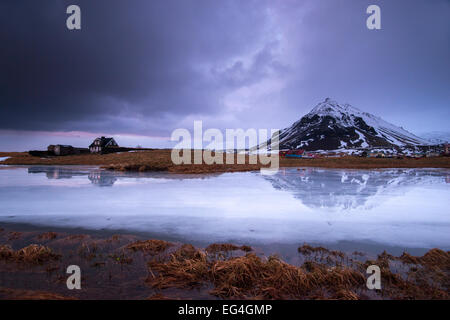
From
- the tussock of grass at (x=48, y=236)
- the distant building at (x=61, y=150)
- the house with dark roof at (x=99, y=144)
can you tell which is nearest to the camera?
the tussock of grass at (x=48, y=236)

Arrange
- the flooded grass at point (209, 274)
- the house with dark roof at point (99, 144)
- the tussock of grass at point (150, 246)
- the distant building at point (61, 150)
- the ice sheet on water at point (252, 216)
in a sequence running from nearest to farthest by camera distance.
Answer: the flooded grass at point (209, 274), the tussock of grass at point (150, 246), the ice sheet on water at point (252, 216), the distant building at point (61, 150), the house with dark roof at point (99, 144)

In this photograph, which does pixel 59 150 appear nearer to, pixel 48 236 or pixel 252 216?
pixel 48 236

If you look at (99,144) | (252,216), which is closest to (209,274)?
(252,216)

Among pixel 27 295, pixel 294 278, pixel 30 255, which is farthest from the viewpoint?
pixel 30 255

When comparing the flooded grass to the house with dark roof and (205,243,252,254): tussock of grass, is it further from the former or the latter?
the house with dark roof

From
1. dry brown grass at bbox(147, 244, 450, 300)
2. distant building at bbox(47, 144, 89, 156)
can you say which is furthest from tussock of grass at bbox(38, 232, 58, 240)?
distant building at bbox(47, 144, 89, 156)

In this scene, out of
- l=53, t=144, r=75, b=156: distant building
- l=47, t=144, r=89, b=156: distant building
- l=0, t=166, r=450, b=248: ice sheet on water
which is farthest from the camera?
l=53, t=144, r=75, b=156: distant building

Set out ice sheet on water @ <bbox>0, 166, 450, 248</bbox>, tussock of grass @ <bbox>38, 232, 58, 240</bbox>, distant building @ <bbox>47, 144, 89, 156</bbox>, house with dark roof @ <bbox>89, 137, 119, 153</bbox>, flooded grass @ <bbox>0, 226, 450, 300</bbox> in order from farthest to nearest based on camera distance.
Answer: house with dark roof @ <bbox>89, 137, 119, 153</bbox>, distant building @ <bbox>47, 144, 89, 156</bbox>, ice sheet on water @ <bbox>0, 166, 450, 248</bbox>, tussock of grass @ <bbox>38, 232, 58, 240</bbox>, flooded grass @ <bbox>0, 226, 450, 300</bbox>

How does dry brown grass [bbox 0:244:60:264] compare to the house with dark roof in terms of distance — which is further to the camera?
the house with dark roof

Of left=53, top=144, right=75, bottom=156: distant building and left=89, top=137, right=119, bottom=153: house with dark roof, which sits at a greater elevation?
left=89, top=137, right=119, bottom=153: house with dark roof

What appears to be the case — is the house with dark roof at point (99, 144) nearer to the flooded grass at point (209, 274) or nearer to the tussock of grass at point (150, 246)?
the tussock of grass at point (150, 246)

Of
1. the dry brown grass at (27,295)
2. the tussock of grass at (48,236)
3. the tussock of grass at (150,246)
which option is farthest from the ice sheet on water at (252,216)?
the dry brown grass at (27,295)

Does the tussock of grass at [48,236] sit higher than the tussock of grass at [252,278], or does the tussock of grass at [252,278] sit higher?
the tussock of grass at [48,236]
